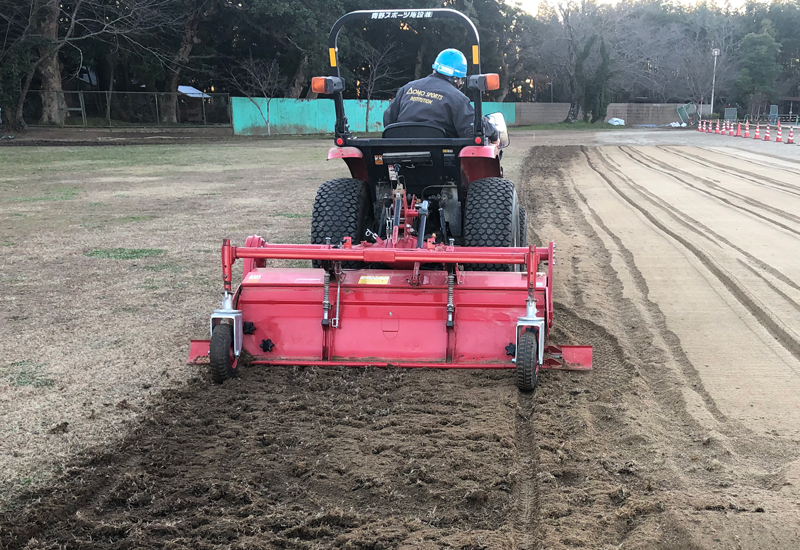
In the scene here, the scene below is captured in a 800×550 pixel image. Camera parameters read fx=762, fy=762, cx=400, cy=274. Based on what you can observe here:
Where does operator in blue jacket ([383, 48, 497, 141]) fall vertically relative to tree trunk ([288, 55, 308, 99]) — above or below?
below

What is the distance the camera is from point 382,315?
4844 mm

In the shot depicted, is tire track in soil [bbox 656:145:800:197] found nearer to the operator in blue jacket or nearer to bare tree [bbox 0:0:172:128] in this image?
the operator in blue jacket

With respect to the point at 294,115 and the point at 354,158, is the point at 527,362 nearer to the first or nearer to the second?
the point at 354,158

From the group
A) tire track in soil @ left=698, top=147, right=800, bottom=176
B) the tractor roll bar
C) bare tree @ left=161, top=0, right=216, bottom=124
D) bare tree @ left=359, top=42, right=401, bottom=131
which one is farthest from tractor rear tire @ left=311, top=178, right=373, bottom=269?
bare tree @ left=359, top=42, right=401, bottom=131

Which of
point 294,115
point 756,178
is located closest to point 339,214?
point 756,178

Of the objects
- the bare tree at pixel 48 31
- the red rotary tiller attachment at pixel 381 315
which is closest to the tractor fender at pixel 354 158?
the red rotary tiller attachment at pixel 381 315

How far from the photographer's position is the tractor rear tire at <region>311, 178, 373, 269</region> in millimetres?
5477

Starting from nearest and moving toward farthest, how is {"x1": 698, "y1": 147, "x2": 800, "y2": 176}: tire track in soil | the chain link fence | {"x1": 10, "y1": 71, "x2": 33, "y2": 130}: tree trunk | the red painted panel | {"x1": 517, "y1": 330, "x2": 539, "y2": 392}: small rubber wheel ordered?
1. {"x1": 517, "y1": 330, "x2": 539, "y2": 392}: small rubber wheel
2. the red painted panel
3. {"x1": 698, "y1": 147, "x2": 800, "y2": 176}: tire track in soil
4. {"x1": 10, "y1": 71, "x2": 33, "y2": 130}: tree trunk
5. the chain link fence

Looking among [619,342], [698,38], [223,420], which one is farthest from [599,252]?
[698,38]

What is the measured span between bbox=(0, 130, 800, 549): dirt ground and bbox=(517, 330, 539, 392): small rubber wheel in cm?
9

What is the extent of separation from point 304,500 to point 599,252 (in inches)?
238

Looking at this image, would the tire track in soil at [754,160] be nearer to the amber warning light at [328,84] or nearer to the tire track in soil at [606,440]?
the tire track in soil at [606,440]

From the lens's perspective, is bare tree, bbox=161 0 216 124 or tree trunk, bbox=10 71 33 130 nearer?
tree trunk, bbox=10 71 33 130

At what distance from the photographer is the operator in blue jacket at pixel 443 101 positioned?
5.41m
